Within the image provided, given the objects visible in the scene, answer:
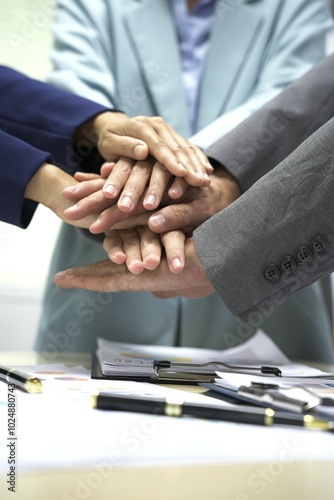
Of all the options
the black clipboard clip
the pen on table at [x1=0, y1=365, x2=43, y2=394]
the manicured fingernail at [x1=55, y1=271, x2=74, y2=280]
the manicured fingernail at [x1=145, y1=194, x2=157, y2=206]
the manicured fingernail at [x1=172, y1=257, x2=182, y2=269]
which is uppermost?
the manicured fingernail at [x1=145, y1=194, x2=157, y2=206]

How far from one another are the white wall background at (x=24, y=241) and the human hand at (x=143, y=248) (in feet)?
4.71

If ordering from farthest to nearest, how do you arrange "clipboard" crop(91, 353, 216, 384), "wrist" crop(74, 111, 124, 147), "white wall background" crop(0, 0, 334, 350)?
"white wall background" crop(0, 0, 334, 350) < "wrist" crop(74, 111, 124, 147) < "clipboard" crop(91, 353, 216, 384)

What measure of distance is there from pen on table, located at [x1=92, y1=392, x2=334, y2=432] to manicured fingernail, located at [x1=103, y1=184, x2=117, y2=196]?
416 millimetres

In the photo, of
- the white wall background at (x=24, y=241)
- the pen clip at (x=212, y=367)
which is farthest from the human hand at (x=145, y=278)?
the white wall background at (x=24, y=241)

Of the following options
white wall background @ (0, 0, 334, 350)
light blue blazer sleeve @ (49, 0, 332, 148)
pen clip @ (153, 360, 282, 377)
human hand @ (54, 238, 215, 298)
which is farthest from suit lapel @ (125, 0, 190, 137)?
white wall background @ (0, 0, 334, 350)

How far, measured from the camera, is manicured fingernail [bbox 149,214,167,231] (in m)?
0.86

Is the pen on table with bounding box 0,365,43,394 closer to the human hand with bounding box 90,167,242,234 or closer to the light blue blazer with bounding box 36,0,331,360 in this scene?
the human hand with bounding box 90,167,242,234

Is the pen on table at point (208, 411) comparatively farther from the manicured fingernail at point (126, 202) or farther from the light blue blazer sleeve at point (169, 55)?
the light blue blazer sleeve at point (169, 55)

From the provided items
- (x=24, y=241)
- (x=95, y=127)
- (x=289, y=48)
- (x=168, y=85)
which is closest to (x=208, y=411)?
(x=95, y=127)

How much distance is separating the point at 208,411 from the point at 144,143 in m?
0.56

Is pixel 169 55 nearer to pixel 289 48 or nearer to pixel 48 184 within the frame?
pixel 289 48

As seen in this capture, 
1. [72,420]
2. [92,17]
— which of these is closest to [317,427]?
[72,420]

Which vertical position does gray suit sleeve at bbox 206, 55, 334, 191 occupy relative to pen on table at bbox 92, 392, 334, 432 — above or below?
above

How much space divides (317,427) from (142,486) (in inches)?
6.0
